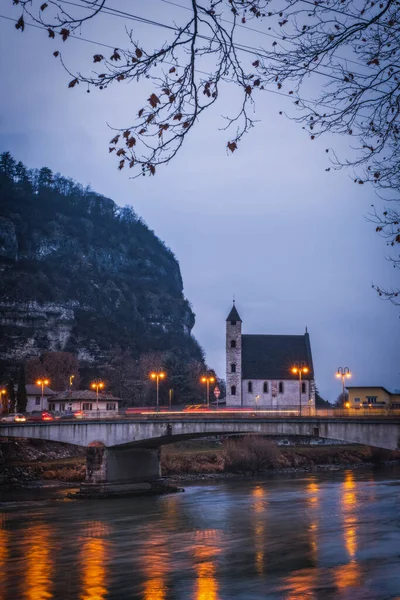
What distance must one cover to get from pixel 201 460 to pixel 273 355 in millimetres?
36429

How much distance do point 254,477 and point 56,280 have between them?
12488cm

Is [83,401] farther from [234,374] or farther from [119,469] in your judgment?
[119,469]

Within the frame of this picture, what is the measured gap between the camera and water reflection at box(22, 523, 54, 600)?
72.5 ft

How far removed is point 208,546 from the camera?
3047cm

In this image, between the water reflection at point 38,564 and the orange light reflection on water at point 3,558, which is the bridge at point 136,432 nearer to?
the water reflection at point 38,564

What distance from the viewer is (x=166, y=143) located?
29.7ft

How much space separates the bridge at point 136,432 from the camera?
180 ft

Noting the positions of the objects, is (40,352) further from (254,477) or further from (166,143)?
(166,143)

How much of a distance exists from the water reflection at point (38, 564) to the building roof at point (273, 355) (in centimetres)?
6985

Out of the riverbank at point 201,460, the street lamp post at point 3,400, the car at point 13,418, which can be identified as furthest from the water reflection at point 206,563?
the street lamp post at point 3,400

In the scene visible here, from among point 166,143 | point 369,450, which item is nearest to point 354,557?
point 166,143

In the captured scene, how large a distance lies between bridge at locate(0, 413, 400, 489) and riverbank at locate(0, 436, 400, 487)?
14.9ft

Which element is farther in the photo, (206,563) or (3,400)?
(3,400)

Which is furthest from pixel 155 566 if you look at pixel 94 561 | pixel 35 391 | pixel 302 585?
pixel 35 391
